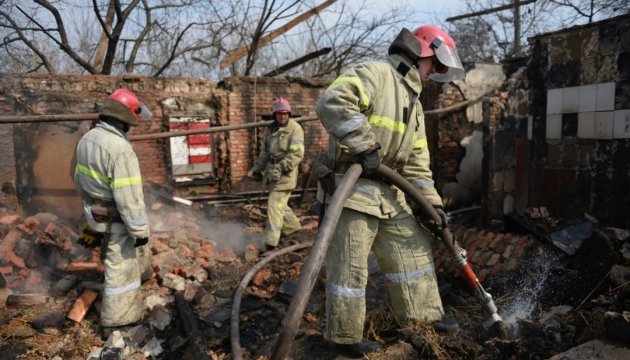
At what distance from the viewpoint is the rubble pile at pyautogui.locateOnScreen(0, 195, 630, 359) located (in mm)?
2900

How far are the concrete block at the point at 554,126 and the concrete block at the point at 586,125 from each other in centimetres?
24

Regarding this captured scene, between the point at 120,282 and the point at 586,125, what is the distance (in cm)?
515

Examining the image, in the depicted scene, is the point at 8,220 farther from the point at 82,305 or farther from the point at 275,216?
the point at 275,216

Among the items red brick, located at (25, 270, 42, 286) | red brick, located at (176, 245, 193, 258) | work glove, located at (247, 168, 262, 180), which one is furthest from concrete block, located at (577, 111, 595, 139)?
red brick, located at (25, 270, 42, 286)

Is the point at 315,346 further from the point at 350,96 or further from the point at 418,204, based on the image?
the point at 350,96

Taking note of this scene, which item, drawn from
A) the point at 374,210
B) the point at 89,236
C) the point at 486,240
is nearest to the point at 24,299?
the point at 89,236

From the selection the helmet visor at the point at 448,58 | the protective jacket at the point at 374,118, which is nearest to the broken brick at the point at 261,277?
the protective jacket at the point at 374,118

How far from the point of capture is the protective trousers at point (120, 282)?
3.63m

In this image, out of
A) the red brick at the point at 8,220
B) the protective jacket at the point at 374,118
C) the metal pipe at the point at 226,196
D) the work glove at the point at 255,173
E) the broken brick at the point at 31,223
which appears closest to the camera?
the protective jacket at the point at 374,118

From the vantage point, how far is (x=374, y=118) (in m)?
2.83

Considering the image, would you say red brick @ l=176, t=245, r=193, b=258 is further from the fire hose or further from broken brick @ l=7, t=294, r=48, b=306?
the fire hose

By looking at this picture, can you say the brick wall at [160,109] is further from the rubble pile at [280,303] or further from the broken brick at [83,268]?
the broken brick at [83,268]

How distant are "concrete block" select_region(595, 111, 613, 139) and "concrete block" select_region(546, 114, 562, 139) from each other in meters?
0.44

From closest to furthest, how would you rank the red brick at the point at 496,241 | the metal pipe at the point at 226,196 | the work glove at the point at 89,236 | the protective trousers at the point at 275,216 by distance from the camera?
1. the work glove at the point at 89,236
2. the red brick at the point at 496,241
3. the protective trousers at the point at 275,216
4. the metal pipe at the point at 226,196
